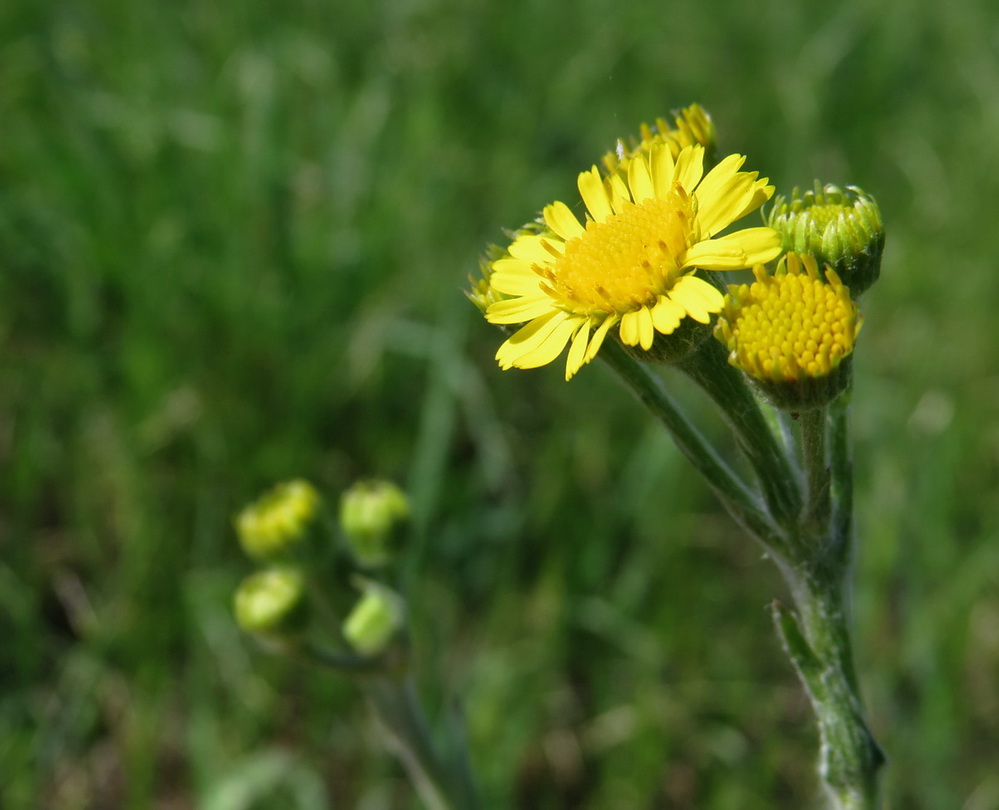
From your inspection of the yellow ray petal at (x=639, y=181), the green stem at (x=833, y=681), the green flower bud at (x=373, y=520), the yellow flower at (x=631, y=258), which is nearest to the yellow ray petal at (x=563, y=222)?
the yellow flower at (x=631, y=258)

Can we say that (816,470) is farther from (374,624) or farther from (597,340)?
(374,624)

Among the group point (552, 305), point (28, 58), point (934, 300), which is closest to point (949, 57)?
point (934, 300)

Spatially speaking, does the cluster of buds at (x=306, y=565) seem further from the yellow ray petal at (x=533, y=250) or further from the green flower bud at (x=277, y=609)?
the yellow ray petal at (x=533, y=250)

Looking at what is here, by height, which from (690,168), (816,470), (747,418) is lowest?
(816,470)

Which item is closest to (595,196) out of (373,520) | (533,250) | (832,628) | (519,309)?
(533,250)

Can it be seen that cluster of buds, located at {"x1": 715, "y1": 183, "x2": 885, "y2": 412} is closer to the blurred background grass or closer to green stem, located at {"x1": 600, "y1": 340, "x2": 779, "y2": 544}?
green stem, located at {"x1": 600, "y1": 340, "x2": 779, "y2": 544}

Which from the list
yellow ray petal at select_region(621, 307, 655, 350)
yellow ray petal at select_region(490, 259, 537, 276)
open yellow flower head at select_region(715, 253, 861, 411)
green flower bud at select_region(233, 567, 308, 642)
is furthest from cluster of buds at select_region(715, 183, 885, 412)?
green flower bud at select_region(233, 567, 308, 642)
